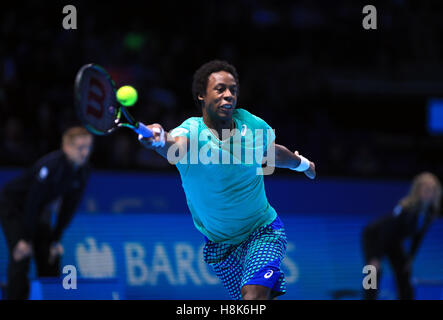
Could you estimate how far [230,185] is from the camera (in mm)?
3859

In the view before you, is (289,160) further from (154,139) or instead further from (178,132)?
(154,139)

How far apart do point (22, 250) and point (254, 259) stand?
9.33 feet

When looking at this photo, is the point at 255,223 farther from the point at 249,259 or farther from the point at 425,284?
the point at 425,284

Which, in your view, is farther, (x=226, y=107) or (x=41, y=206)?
(x=41, y=206)

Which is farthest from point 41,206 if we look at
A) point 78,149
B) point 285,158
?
point 285,158

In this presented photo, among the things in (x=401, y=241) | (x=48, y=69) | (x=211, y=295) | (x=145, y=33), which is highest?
(x=145, y=33)

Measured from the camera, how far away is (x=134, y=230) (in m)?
7.57

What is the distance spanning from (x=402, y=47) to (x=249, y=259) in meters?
10.6

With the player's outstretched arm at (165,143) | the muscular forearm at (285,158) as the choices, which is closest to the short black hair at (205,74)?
the player's outstretched arm at (165,143)

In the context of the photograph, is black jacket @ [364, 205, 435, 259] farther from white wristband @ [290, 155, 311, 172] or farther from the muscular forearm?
the muscular forearm

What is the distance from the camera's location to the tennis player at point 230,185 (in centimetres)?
373
